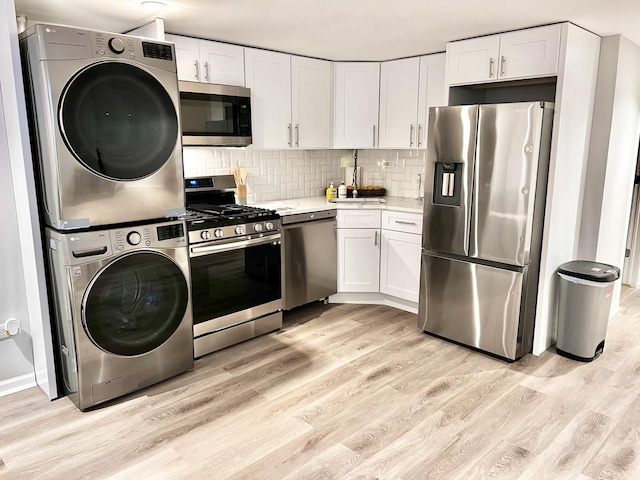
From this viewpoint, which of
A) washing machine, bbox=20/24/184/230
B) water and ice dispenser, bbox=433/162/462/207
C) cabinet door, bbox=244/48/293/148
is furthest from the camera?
cabinet door, bbox=244/48/293/148

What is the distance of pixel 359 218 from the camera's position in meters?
4.10

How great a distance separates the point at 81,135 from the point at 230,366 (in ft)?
5.46

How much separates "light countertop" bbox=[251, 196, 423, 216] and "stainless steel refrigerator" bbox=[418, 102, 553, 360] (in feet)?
1.84

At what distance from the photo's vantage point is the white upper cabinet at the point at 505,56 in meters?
2.98

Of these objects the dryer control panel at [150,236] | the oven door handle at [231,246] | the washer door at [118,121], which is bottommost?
the oven door handle at [231,246]

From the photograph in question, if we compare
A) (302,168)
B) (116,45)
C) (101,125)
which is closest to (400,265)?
(302,168)

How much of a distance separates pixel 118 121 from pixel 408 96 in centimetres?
257

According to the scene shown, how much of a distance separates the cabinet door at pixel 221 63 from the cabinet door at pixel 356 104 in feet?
3.42

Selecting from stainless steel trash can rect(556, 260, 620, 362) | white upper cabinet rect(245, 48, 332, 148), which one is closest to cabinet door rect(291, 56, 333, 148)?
white upper cabinet rect(245, 48, 332, 148)

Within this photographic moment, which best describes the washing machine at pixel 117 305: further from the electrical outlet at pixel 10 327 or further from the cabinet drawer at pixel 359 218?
the cabinet drawer at pixel 359 218

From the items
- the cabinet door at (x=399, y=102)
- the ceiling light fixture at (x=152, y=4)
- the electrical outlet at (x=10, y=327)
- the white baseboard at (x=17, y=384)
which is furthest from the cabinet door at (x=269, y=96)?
the white baseboard at (x=17, y=384)

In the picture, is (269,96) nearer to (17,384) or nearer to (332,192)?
(332,192)

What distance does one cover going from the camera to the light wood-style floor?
7.07 feet

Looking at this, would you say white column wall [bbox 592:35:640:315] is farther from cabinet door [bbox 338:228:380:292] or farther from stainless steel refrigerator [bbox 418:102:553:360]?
cabinet door [bbox 338:228:380:292]
